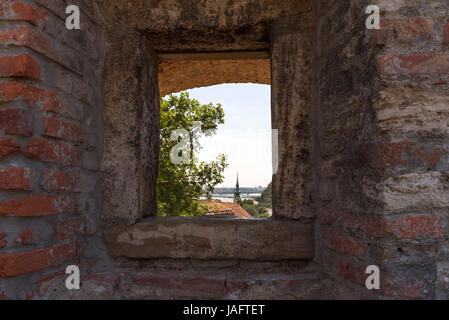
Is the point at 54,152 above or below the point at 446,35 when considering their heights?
below

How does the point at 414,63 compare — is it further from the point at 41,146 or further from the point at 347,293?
the point at 41,146

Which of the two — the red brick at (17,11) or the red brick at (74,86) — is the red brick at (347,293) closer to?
the red brick at (74,86)

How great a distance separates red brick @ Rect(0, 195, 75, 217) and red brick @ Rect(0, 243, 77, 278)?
139 mm

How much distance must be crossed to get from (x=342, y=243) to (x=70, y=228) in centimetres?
114

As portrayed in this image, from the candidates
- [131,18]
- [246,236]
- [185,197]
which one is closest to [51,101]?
[131,18]

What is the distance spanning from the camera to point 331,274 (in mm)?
1339

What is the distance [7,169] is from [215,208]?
8.91 metres

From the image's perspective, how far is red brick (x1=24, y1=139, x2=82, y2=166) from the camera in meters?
1.16

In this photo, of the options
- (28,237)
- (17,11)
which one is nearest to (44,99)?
(17,11)

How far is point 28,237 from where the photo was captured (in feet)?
3.71

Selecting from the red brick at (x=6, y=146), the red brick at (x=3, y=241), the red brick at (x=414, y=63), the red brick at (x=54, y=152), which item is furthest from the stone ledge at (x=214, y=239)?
the red brick at (x=414, y=63)

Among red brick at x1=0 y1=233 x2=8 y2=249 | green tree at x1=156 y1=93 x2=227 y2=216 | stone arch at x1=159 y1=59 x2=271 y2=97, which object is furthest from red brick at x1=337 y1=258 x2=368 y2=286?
green tree at x1=156 y1=93 x2=227 y2=216

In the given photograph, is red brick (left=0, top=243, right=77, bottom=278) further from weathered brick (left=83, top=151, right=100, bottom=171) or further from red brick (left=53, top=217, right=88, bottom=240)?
weathered brick (left=83, top=151, right=100, bottom=171)
